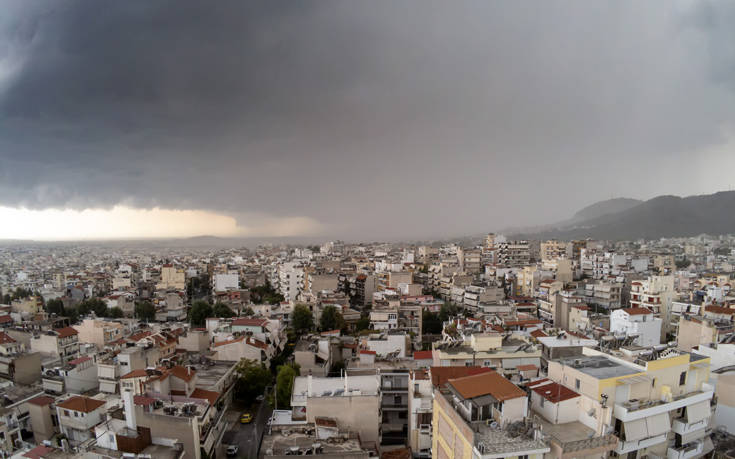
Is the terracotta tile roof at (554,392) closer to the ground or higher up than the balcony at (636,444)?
higher up

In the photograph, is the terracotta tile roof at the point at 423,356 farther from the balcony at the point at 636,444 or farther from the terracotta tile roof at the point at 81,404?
the terracotta tile roof at the point at 81,404

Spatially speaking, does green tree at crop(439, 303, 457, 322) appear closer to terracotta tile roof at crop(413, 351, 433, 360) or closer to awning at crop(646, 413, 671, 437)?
terracotta tile roof at crop(413, 351, 433, 360)

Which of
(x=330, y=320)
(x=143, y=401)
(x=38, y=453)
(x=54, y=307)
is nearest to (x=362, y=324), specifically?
(x=330, y=320)

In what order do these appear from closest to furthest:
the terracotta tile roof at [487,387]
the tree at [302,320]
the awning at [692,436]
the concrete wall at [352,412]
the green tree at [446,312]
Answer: the terracotta tile roof at [487,387] → the awning at [692,436] → the concrete wall at [352,412] → the tree at [302,320] → the green tree at [446,312]

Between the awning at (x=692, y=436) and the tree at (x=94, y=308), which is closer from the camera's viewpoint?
the awning at (x=692, y=436)

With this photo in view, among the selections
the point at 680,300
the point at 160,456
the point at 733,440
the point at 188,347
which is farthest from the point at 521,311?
the point at 160,456

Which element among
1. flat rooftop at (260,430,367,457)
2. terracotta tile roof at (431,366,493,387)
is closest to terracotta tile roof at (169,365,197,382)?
flat rooftop at (260,430,367,457)

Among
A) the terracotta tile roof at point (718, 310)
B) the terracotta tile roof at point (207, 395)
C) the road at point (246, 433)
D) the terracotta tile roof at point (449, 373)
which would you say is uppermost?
the terracotta tile roof at point (449, 373)

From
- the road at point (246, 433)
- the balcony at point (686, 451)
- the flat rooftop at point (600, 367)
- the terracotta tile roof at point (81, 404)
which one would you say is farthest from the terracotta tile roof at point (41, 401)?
the balcony at point (686, 451)

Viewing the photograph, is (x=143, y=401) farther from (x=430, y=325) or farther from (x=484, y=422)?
(x=430, y=325)
